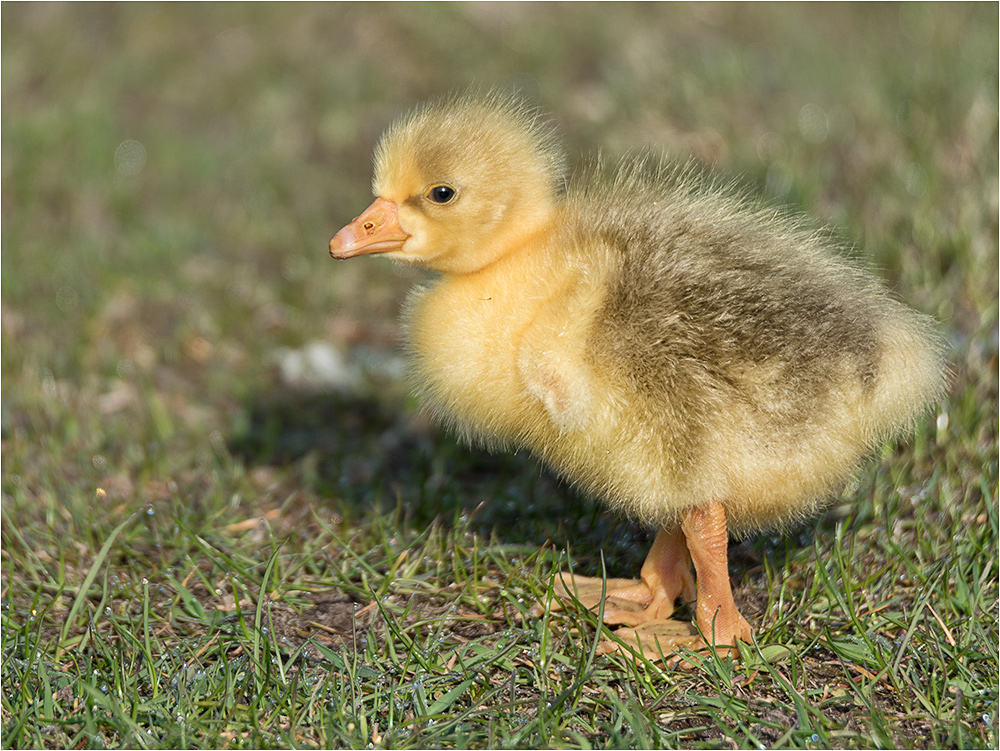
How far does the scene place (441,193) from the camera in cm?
306

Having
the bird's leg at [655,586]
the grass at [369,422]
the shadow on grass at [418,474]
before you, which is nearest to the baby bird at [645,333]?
the bird's leg at [655,586]

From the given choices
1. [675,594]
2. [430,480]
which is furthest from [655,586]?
[430,480]

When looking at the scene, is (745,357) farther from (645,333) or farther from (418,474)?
(418,474)

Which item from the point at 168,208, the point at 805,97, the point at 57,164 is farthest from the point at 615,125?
the point at 57,164

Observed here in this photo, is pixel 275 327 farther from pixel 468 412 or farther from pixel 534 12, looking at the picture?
pixel 534 12

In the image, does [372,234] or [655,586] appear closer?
[372,234]

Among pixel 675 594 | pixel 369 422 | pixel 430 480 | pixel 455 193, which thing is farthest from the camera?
pixel 369 422

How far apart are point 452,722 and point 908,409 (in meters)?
1.57

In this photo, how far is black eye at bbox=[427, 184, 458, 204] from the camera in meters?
3.05

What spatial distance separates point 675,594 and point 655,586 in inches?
2.8

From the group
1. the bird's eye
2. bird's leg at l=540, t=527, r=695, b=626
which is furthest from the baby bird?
bird's leg at l=540, t=527, r=695, b=626

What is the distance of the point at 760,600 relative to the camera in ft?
11.2

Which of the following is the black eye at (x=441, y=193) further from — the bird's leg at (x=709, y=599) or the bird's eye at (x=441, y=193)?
the bird's leg at (x=709, y=599)

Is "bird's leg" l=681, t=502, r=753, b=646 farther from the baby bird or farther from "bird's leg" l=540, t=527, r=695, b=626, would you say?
"bird's leg" l=540, t=527, r=695, b=626
